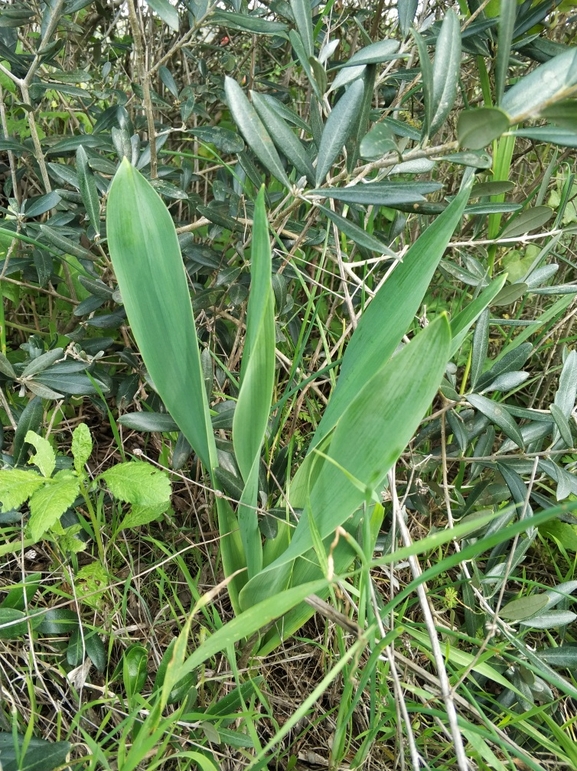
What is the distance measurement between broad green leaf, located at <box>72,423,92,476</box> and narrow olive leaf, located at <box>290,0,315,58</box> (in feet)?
1.87

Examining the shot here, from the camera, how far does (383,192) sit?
0.66 metres

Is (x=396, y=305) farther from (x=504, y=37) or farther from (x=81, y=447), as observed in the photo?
(x=81, y=447)

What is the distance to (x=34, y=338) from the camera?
886 mm

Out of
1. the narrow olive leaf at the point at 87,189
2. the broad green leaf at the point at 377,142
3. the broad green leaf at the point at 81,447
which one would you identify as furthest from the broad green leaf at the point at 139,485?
the broad green leaf at the point at 377,142

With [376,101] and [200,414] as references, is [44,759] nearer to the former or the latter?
[200,414]

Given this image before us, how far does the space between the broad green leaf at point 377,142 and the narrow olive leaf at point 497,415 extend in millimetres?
388

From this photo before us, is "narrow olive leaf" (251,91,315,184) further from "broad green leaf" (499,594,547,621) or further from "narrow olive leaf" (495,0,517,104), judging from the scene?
"broad green leaf" (499,594,547,621)

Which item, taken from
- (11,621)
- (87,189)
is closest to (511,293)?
(87,189)

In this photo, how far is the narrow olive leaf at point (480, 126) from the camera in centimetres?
47

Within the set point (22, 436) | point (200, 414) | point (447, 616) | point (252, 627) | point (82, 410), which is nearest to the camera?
point (252, 627)

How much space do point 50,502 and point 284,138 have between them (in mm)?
525

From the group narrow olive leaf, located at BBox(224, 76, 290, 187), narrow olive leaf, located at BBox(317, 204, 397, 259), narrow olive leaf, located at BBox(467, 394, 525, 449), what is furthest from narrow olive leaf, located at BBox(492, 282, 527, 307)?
narrow olive leaf, located at BBox(224, 76, 290, 187)

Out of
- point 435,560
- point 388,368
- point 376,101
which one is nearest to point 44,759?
point 388,368

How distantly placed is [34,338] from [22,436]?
0.50 ft
